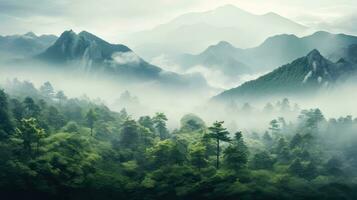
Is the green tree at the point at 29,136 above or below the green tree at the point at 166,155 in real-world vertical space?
above

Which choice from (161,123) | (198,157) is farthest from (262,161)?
(161,123)

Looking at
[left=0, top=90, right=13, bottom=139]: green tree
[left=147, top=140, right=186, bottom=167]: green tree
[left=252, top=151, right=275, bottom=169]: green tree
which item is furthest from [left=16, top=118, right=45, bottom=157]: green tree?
[left=252, top=151, right=275, bottom=169]: green tree

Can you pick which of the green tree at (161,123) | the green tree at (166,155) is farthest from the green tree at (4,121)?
the green tree at (161,123)

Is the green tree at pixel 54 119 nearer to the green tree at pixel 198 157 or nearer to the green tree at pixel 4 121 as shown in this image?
the green tree at pixel 4 121

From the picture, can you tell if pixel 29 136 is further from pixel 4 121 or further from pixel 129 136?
pixel 129 136

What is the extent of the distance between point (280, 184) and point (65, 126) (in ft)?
264

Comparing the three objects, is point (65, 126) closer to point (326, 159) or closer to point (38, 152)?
point (38, 152)

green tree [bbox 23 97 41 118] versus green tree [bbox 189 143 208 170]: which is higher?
green tree [bbox 23 97 41 118]

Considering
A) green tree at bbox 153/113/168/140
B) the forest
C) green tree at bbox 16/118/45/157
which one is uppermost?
green tree at bbox 153/113/168/140

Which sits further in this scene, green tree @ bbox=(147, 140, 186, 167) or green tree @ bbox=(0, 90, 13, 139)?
green tree @ bbox=(0, 90, 13, 139)

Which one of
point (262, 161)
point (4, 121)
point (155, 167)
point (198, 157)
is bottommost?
point (155, 167)

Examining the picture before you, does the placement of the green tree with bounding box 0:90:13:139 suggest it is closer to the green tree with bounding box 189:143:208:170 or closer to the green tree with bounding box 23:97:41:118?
the green tree with bounding box 23:97:41:118

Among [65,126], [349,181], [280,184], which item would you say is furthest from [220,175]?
[65,126]

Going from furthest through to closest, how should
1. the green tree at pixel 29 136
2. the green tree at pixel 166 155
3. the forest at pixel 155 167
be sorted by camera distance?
the green tree at pixel 166 155
the green tree at pixel 29 136
the forest at pixel 155 167
